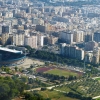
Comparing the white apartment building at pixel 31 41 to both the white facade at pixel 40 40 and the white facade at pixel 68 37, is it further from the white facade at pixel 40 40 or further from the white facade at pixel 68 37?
the white facade at pixel 68 37

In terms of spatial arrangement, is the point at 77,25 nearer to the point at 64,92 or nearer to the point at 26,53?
the point at 26,53

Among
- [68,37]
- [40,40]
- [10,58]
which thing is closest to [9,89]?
[10,58]

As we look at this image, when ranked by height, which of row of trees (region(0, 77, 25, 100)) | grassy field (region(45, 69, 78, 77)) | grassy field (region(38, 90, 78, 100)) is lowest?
grassy field (region(38, 90, 78, 100))

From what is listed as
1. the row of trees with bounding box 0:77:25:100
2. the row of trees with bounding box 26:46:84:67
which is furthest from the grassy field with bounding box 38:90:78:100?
the row of trees with bounding box 26:46:84:67

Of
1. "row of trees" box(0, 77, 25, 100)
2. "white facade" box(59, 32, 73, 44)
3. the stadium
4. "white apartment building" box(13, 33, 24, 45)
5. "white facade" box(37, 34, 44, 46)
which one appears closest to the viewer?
"row of trees" box(0, 77, 25, 100)

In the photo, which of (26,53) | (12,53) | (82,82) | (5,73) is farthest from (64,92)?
(26,53)

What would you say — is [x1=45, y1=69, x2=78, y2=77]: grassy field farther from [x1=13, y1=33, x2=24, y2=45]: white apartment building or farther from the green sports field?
[x1=13, y1=33, x2=24, y2=45]: white apartment building

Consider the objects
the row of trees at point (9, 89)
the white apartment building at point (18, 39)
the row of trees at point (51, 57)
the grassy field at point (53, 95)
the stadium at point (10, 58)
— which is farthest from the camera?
the white apartment building at point (18, 39)

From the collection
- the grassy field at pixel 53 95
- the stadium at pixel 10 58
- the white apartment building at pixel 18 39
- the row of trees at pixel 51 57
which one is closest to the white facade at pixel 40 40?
the white apartment building at pixel 18 39
